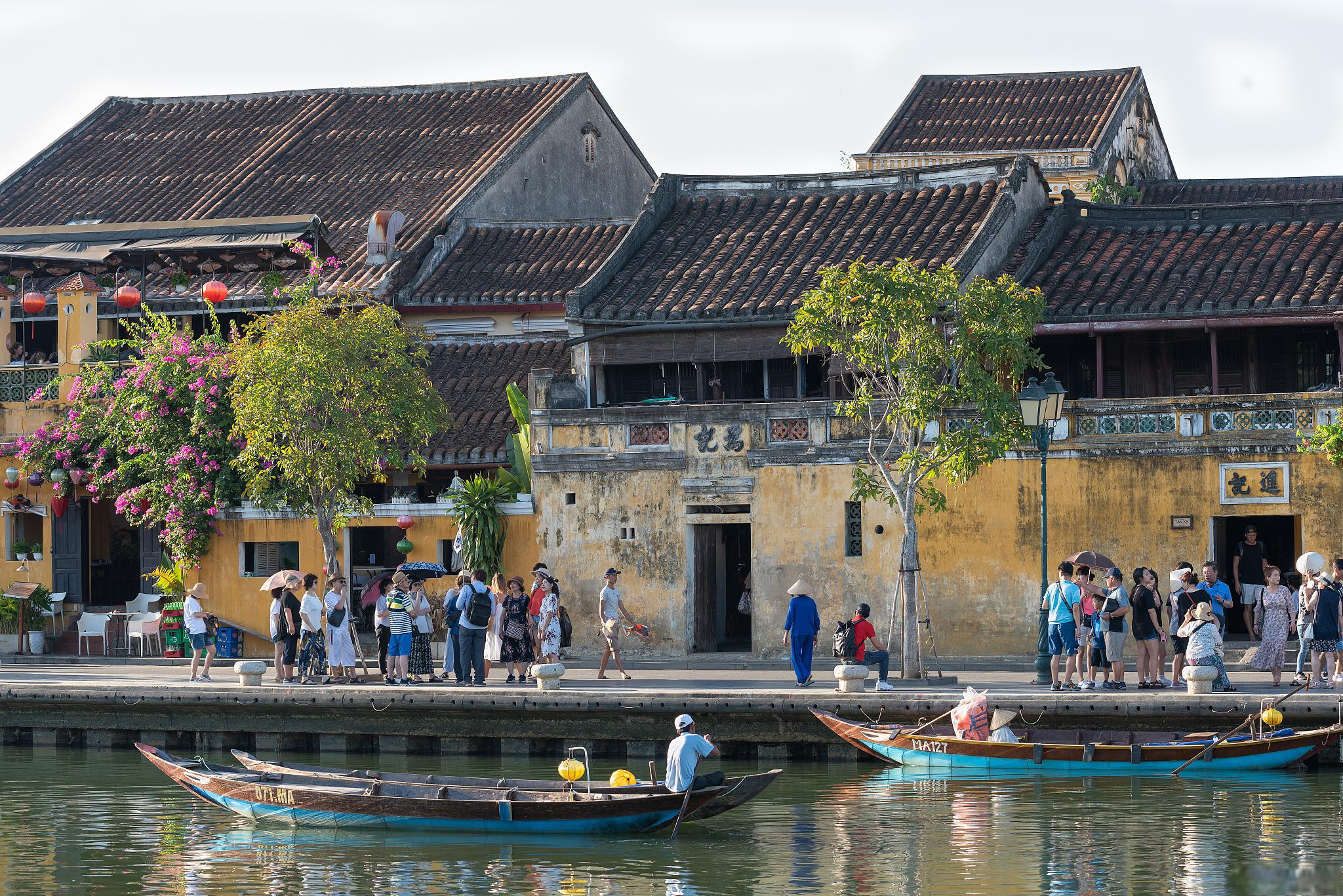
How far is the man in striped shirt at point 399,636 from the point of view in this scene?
27.8m

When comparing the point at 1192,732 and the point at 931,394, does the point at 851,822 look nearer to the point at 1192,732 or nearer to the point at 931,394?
the point at 1192,732

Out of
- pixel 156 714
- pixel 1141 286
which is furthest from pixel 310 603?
pixel 1141 286

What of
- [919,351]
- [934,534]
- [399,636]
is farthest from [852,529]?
[399,636]

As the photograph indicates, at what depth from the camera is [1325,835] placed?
19719 mm

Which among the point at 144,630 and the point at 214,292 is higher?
the point at 214,292

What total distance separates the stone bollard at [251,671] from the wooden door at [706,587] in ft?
23.2

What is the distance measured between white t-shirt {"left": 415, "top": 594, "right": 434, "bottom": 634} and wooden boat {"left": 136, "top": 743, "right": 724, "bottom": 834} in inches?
218

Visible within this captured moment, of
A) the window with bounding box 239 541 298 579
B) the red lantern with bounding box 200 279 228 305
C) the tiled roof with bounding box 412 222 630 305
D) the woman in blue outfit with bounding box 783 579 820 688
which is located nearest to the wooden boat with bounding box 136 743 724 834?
the woman in blue outfit with bounding box 783 579 820 688

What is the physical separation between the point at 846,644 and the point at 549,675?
391 cm

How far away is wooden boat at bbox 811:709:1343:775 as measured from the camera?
23.0 meters

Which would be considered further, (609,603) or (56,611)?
(56,611)

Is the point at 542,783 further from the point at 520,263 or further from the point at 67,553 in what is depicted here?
the point at 520,263

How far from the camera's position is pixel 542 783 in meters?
22.2

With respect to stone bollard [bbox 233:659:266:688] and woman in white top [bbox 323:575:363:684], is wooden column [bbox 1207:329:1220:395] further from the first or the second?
stone bollard [bbox 233:659:266:688]
